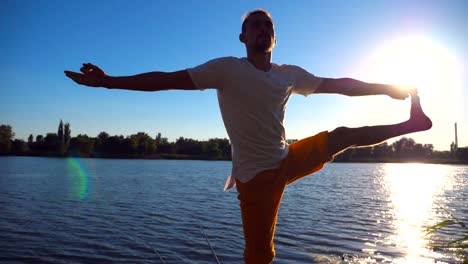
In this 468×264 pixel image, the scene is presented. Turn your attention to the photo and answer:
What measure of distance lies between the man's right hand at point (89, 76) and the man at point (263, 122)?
30 cm

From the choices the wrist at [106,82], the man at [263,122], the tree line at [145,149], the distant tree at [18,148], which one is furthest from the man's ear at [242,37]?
the distant tree at [18,148]

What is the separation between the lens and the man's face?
127 inches

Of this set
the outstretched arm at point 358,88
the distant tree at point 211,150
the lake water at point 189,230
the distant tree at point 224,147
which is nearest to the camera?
the outstretched arm at point 358,88

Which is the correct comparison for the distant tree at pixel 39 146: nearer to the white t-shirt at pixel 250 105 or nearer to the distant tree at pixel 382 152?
the distant tree at pixel 382 152

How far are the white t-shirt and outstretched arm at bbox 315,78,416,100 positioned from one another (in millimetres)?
379

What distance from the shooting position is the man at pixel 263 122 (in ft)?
9.80

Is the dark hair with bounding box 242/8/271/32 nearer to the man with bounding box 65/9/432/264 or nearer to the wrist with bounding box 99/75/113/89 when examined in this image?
the man with bounding box 65/9/432/264

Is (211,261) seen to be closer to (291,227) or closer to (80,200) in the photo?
(291,227)

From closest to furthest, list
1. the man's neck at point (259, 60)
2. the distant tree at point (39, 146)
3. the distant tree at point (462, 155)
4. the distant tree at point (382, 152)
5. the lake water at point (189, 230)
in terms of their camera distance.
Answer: the man's neck at point (259, 60) < the lake water at point (189, 230) < the distant tree at point (462, 155) < the distant tree at point (39, 146) < the distant tree at point (382, 152)

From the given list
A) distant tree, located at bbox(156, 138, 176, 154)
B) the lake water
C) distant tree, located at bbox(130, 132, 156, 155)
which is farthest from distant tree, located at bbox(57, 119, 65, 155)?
the lake water

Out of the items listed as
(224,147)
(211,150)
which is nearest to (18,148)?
(211,150)

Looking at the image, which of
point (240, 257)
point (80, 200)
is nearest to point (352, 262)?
point (240, 257)

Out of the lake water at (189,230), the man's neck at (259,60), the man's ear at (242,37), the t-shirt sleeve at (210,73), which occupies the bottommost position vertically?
the lake water at (189,230)

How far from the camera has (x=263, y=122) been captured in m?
3.13
